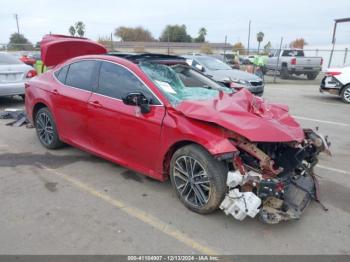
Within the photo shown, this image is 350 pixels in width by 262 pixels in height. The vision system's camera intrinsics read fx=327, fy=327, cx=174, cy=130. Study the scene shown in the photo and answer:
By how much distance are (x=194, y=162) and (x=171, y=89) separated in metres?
1.02

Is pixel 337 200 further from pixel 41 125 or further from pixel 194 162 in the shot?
pixel 41 125

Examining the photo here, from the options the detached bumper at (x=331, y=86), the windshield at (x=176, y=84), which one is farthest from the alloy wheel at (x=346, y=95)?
the windshield at (x=176, y=84)

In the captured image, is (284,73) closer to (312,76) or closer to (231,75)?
(312,76)

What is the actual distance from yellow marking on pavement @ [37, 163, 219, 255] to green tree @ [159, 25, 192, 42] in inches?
2875

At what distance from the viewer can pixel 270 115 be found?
147 inches

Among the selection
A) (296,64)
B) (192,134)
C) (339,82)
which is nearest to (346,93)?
(339,82)

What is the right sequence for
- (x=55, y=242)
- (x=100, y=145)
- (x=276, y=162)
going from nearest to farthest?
(x=55, y=242)
(x=276, y=162)
(x=100, y=145)

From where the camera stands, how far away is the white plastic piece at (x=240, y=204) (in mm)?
3105

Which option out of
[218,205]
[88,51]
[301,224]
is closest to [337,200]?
[301,224]

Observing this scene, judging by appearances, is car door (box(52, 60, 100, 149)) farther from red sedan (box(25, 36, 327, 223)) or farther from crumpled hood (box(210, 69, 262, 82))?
crumpled hood (box(210, 69, 262, 82))

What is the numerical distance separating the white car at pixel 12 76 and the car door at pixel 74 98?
420 centimetres

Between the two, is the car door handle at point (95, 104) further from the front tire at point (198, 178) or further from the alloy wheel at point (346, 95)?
the alloy wheel at point (346, 95)

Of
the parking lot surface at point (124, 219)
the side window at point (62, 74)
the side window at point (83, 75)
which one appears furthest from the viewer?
the side window at point (62, 74)

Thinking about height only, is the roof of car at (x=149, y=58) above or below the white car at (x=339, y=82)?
above
